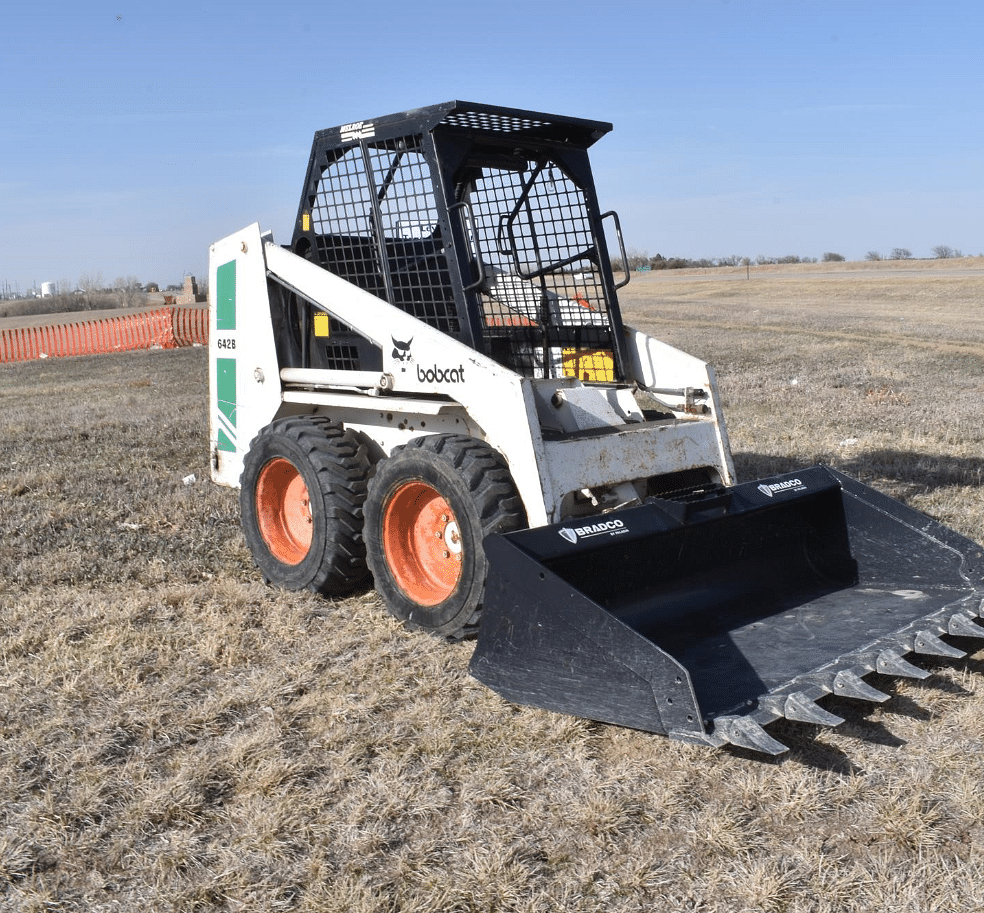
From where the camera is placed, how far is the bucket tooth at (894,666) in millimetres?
3787

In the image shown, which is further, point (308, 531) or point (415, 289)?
point (308, 531)

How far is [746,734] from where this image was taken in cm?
334

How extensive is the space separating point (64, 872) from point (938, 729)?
3036mm

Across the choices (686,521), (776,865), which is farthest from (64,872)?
(686,521)

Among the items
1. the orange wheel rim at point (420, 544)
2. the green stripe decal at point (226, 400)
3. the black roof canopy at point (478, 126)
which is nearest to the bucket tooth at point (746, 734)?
the orange wheel rim at point (420, 544)

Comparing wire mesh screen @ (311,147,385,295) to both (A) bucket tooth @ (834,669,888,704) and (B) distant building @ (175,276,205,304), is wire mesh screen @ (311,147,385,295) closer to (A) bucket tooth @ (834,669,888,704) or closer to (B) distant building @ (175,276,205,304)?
(A) bucket tooth @ (834,669,888,704)

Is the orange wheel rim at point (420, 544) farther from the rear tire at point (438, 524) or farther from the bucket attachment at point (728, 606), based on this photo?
the bucket attachment at point (728, 606)

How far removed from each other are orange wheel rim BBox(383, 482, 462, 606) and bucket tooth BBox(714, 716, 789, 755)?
178 cm

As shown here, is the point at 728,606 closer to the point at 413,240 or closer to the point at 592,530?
the point at 592,530

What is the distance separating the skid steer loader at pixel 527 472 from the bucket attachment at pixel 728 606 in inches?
0.4

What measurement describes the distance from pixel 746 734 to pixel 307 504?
3.16 metres

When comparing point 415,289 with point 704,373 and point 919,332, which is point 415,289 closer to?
point 704,373

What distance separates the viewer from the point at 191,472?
29.5 feet

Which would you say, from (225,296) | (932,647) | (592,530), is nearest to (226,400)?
(225,296)
